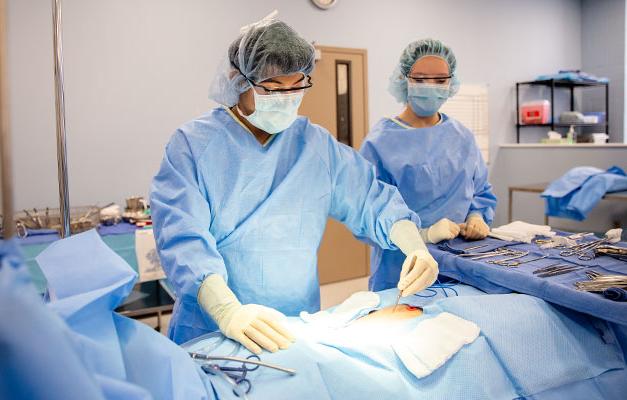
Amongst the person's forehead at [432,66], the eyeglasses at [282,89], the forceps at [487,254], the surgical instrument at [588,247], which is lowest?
the forceps at [487,254]

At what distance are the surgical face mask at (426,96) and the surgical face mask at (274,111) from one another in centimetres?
81

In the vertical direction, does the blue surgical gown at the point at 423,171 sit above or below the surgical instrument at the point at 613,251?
above

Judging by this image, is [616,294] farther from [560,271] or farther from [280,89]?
[280,89]

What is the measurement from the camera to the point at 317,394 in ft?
3.38

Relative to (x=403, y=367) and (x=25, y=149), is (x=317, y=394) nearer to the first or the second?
(x=403, y=367)

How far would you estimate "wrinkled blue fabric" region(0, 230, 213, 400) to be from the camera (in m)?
0.60

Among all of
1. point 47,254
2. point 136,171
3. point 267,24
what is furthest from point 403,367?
point 136,171

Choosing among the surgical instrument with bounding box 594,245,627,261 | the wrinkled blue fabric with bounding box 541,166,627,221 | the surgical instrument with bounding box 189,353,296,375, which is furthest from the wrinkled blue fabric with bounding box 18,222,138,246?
the wrinkled blue fabric with bounding box 541,166,627,221

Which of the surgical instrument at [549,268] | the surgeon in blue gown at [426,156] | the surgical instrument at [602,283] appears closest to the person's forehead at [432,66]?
→ the surgeon in blue gown at [426,156]

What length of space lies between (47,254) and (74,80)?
9.67 ft

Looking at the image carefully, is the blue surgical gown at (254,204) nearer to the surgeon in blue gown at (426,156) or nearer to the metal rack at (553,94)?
the surgeon in blue gown at (426,156)

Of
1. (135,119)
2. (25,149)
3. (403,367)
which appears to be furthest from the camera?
(135,119)

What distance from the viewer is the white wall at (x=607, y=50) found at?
6.09 meters

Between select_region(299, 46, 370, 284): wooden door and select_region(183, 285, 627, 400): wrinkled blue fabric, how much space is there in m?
3.16
